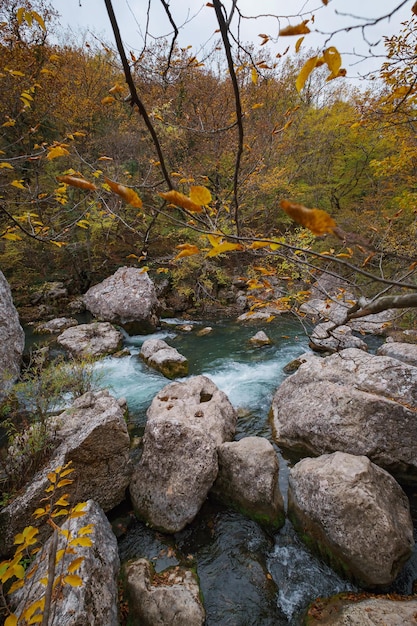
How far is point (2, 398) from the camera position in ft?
16.6

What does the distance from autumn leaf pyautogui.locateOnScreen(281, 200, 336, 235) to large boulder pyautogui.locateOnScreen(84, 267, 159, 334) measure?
9738mm

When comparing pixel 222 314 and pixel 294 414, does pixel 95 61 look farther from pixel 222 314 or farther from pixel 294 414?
pixel 294 414

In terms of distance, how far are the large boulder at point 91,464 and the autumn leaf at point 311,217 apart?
12.1ft

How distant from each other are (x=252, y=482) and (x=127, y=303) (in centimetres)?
787

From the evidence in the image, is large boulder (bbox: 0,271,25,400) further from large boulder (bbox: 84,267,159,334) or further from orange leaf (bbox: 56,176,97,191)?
orange leaf (bbox: 56,176,97,191)

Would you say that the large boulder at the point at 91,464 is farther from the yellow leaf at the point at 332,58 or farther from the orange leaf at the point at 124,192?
the yellow leaf at the point at 332,58

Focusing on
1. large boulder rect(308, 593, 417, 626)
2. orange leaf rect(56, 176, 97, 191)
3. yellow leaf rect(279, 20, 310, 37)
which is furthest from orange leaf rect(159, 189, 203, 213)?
large boulder rect(308, 593, 417, 626)

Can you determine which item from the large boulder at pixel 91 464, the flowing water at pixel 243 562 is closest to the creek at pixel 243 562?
the flowing water at pixel 243 562

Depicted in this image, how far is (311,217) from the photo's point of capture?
683 millimetres

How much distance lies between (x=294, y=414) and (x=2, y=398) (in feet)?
16.6

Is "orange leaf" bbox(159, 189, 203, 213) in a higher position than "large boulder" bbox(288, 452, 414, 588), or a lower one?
higher

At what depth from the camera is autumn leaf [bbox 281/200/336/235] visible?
68 cm

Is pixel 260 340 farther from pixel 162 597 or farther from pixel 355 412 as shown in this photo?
pixel 162 597

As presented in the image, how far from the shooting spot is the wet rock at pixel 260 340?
352 inches
